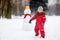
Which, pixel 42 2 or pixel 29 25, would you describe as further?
pixel 42 2

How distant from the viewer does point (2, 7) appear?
2578 cm

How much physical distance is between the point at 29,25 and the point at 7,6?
12739mm

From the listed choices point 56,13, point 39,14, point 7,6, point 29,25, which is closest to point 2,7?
point 7,6

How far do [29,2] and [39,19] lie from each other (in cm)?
3234

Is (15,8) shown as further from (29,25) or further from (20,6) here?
(29,25)

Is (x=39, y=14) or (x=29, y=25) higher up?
(x=39, y=14)

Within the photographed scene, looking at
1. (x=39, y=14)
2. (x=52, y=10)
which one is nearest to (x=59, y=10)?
(x=52, y=10)

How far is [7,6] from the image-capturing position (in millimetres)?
Answer: 25641

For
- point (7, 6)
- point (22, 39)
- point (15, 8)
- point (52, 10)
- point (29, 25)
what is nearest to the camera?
point (22, 39)

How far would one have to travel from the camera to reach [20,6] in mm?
42719

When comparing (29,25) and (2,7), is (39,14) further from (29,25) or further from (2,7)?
(2,7)

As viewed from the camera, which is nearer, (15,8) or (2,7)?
(2,7)

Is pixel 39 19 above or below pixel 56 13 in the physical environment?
above

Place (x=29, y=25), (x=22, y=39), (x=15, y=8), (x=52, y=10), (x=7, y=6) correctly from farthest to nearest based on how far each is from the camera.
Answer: (x=52, y=10) < (x=15, y=8) < (x=7, y=6) < (x=29, y=25) < (x=22, y=39)
